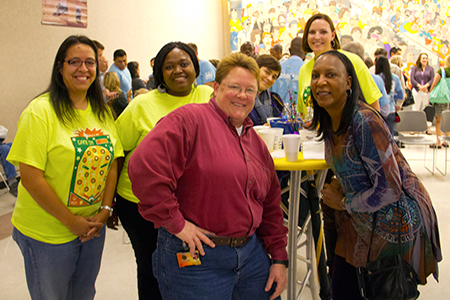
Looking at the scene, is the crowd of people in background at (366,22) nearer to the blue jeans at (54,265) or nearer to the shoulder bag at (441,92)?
the shoulder bag at (441,92)

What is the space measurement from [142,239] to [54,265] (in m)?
0.45

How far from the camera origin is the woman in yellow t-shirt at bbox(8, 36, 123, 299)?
142cm

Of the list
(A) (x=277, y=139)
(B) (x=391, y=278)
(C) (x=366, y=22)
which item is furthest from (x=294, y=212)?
(C) (x=366, y=22)

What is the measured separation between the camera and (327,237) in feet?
5.78

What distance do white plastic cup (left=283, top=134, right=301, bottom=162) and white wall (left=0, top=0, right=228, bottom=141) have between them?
4870mm

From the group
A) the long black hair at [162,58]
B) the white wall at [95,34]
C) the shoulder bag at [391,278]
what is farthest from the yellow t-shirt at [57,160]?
the white wall at [95,34]

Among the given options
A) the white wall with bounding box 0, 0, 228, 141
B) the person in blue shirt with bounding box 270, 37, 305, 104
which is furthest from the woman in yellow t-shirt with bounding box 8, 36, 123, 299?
the white wall with bounding box 0, 0, 228, 141

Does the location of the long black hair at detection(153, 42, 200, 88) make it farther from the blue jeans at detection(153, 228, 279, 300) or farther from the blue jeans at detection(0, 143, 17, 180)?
the blue jeans at detection(0, 143, 17, 180)

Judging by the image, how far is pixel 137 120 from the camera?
5.76 feet

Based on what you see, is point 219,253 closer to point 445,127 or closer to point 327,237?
point 327,237

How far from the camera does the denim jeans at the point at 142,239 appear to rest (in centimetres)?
179

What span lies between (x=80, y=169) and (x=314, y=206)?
1.34 metres

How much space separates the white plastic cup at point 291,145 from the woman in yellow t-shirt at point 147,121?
1.96 ft

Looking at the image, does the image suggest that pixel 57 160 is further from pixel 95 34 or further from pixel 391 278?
pixel 95 34
